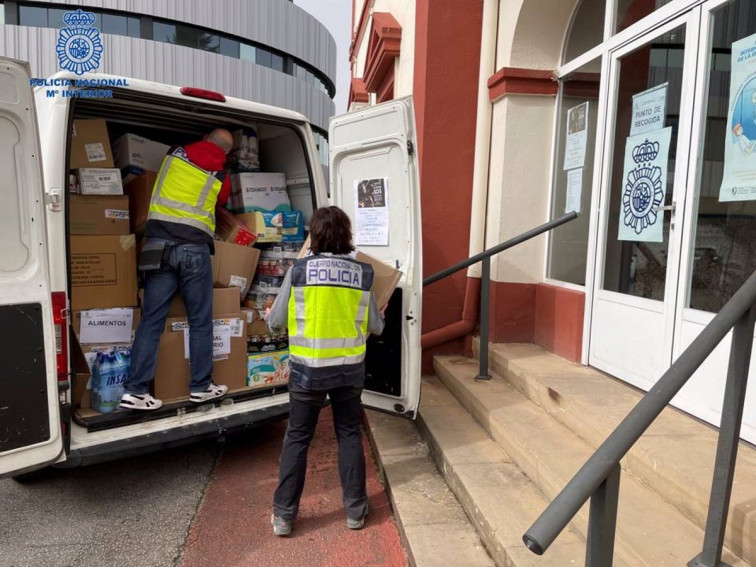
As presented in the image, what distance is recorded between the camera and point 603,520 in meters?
1.47

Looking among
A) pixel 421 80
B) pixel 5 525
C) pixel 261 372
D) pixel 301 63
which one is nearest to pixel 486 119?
pixel 421 80

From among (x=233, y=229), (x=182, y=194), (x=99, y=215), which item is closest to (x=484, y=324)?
(x=233, y=229)

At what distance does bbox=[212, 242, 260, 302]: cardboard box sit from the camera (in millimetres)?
4191

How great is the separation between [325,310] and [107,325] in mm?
1829

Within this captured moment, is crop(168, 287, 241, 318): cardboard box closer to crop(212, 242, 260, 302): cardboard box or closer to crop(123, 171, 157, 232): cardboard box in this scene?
crop(212, 242, 260, 302): cardboard box

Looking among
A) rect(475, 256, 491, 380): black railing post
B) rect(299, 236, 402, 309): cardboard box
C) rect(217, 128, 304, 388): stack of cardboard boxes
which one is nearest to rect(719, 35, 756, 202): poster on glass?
rect(475, 256, 491, 380): black railing post

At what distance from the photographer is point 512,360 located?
404cm

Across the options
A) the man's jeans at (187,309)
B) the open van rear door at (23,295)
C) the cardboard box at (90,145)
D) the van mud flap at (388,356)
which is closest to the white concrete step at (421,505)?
the van mud flap at (388,356)

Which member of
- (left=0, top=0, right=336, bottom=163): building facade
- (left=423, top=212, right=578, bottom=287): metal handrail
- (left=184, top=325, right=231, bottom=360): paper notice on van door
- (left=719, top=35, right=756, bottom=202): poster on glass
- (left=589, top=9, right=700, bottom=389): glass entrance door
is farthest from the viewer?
(left=0, top=0, right=336, bottom=163): building facade

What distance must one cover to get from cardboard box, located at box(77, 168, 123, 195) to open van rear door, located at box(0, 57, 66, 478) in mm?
1361

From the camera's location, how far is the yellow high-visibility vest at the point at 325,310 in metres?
2.68

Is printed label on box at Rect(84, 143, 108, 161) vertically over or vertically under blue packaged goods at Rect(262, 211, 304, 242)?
over

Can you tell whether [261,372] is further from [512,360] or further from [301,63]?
[301,63]

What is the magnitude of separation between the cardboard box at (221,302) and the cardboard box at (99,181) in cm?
90
